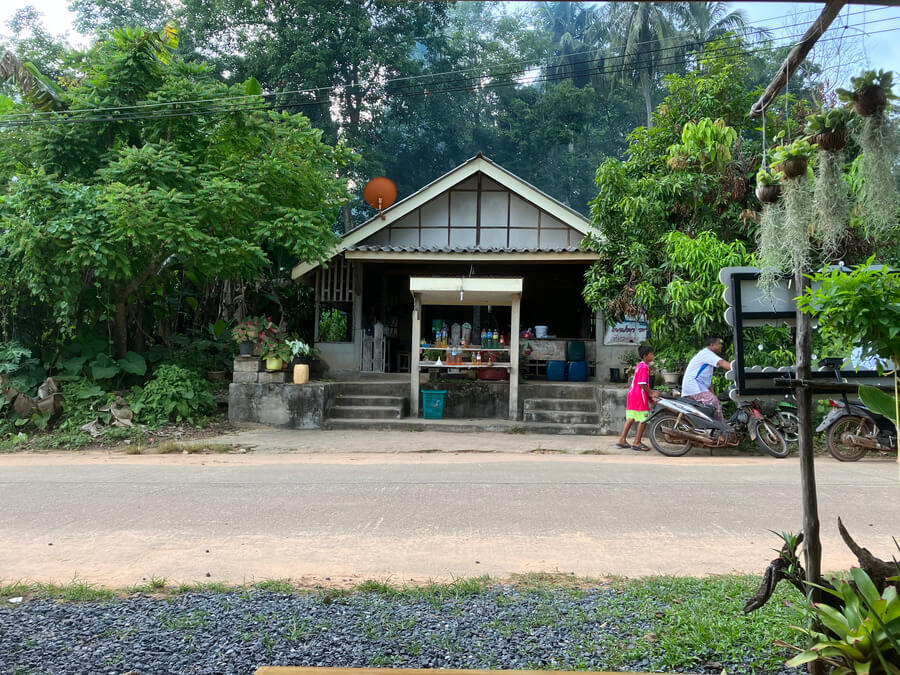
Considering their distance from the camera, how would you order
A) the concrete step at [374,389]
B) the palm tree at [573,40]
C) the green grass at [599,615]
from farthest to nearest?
the palm tree at [573,40], the concrete step at [374,389], the green grass at [599,615]

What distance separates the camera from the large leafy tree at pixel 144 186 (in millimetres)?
10391

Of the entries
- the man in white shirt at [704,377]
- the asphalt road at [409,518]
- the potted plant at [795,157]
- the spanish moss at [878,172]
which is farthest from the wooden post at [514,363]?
the spanish moss at [878,172]

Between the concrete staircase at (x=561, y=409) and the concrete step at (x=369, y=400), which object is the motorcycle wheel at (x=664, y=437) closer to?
the concrete staircase at (x=561, y=409)

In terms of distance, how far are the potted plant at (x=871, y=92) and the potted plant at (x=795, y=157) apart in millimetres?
278

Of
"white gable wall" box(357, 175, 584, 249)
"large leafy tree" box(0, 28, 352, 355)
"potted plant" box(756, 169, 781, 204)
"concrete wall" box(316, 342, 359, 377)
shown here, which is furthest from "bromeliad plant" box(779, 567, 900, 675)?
"concrete wall" box(316, 342, 359, 377)

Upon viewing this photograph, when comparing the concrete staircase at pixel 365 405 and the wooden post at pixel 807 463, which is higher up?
the wooden post at pixel 807 463

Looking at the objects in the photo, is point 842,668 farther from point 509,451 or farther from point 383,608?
point 509,451

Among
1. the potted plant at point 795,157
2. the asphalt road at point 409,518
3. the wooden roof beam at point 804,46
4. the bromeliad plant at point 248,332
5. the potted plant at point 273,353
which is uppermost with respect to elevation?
the wooden roof beam at point 804,46

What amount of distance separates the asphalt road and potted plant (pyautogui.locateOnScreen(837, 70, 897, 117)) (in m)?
3.07

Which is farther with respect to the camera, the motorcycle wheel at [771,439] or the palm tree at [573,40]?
the palm tree at [573,40]

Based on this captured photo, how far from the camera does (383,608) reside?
3520mm

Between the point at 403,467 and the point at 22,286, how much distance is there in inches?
330

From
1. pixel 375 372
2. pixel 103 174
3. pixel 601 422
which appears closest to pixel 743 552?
pixel 601 422

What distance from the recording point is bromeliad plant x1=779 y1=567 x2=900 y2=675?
219cm
